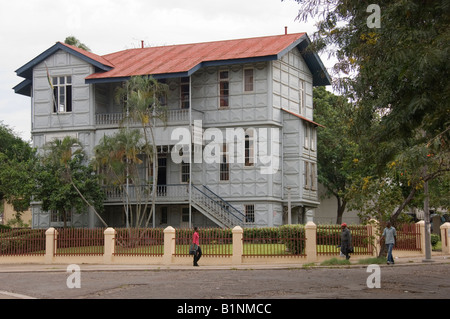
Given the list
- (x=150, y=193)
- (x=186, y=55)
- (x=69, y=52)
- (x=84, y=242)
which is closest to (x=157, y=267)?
(x=84, y=242)

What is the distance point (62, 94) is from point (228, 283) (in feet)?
74.3

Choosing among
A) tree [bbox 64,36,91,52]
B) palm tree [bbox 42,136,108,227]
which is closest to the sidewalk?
palm tree [bbox 42,136,108,227]

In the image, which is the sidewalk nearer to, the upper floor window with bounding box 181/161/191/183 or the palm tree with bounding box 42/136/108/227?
the palm tree with bounding box 42/136/108/227

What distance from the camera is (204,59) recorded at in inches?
1420

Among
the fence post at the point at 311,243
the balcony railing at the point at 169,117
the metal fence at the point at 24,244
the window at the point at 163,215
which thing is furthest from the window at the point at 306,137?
the metal fence at the point at 24,244

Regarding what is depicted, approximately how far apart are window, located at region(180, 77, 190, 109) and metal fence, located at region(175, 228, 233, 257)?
470 inches

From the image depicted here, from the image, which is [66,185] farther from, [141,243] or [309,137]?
[309,137]

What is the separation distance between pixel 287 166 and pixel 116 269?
1475cm

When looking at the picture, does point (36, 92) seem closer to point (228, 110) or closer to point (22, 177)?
point (22, 177)

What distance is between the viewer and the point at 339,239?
25984 mm

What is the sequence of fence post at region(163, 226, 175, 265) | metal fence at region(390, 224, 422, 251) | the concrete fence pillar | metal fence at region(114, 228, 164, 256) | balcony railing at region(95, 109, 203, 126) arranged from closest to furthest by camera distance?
1. fence post at region(163, 226, 175, 265)
2. metal fence at region(114, 228, 164, 256)
3. metal fence at region(390, 224, 422, 251)
4. the concrete fence pillar
5. balcony railing at region(95, 109, 203, 126)

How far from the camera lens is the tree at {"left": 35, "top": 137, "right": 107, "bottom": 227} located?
34.1 m

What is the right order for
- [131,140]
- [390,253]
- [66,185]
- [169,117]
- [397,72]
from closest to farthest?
[397,72], [390,253], [131,140], [66,185], [169,117]
